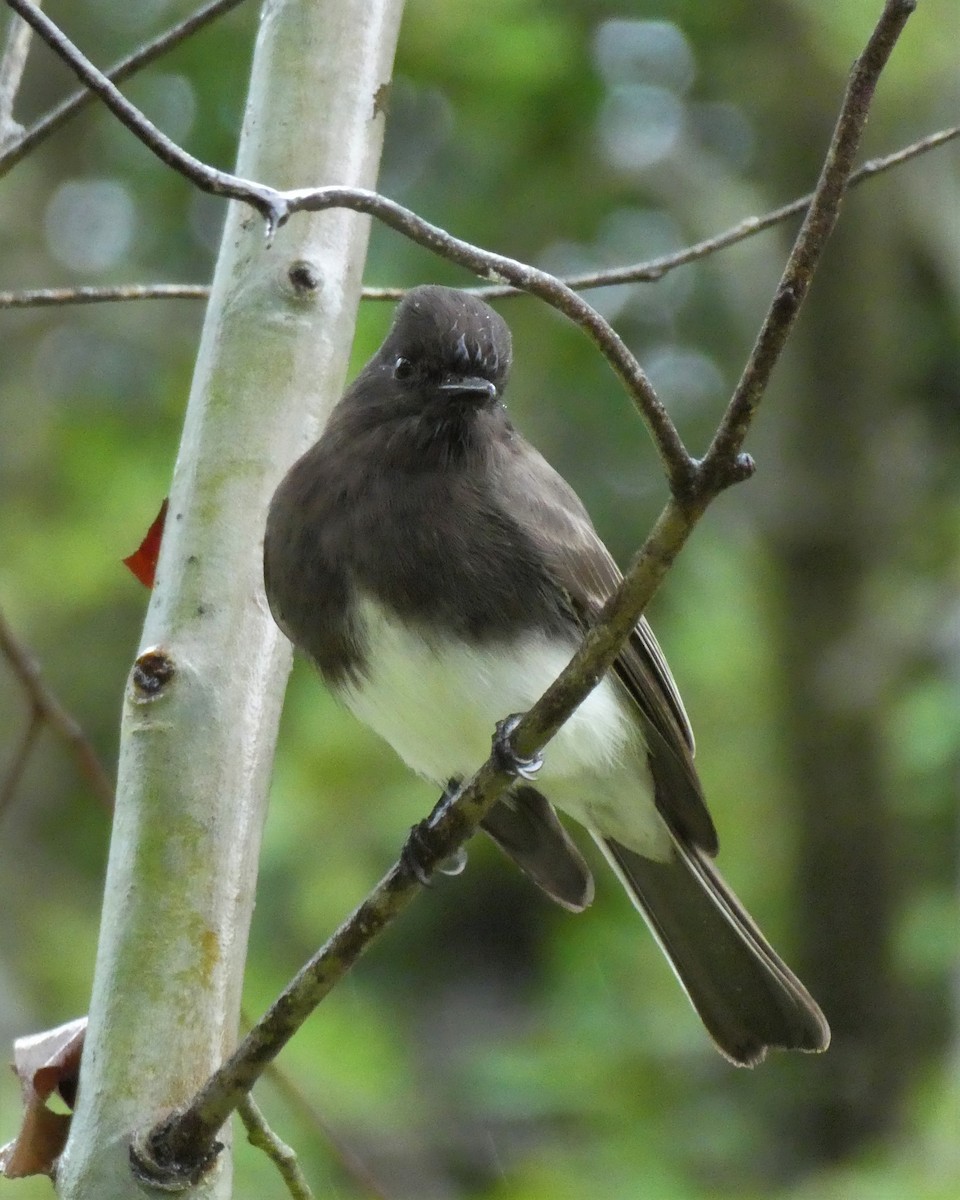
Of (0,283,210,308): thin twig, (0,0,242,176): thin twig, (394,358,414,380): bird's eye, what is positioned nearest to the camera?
(0,0,242,176): thin twig

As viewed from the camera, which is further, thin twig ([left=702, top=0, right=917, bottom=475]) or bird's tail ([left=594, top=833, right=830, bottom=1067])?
bird's tail ([left=594, top=833, right=830, bottom=1067])

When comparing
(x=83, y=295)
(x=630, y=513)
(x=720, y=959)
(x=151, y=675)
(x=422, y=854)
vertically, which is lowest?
(x=720, y=959)

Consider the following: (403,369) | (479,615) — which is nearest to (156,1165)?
(479,615)

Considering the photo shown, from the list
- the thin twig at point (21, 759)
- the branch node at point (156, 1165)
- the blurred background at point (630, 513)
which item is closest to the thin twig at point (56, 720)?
the thin twig at point (21, 759)

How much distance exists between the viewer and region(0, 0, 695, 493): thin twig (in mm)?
1394

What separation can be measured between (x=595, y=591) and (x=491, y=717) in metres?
0.27

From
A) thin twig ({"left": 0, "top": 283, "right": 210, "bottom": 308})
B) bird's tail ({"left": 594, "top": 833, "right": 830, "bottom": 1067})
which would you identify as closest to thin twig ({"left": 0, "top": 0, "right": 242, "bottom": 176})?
thin twig ({"left": 0, "top": 283, "right": 210, "bottom": 308})

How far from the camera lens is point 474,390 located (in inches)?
101

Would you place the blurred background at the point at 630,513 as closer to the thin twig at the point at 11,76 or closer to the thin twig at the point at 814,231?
the thin twig at the point at 11,76

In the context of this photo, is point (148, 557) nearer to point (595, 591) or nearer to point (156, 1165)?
point (595, 591)

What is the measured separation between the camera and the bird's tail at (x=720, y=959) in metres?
2.76

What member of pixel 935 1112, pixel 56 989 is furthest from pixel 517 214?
pixel 935 1112

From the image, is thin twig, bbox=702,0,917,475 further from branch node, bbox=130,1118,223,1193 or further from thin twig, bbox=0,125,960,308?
branch node, bbox=130,1118,223,1193

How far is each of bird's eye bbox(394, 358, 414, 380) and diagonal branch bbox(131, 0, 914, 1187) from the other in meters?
0.94
